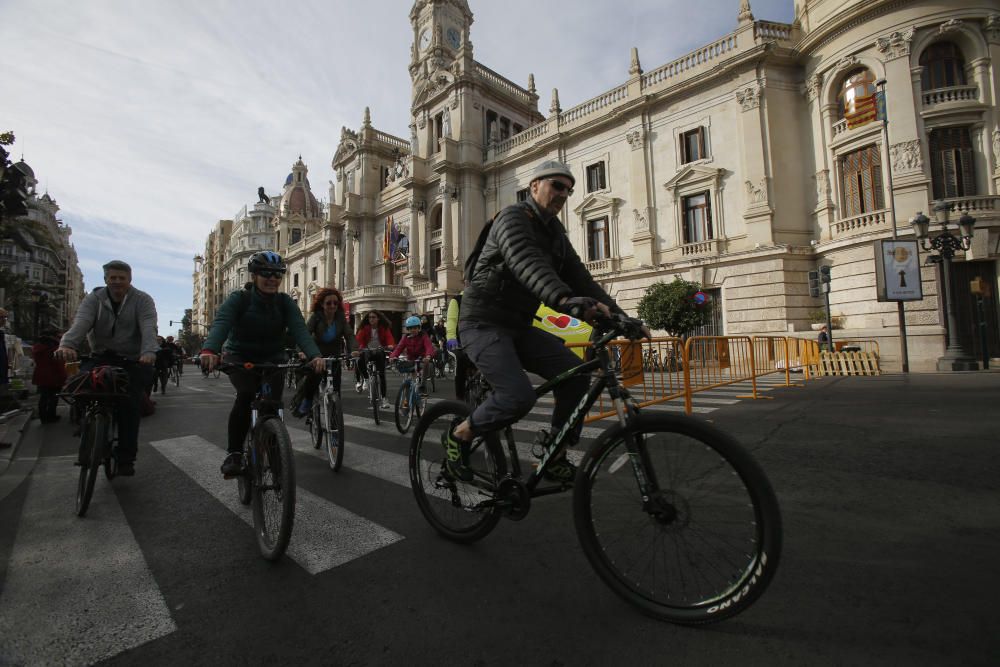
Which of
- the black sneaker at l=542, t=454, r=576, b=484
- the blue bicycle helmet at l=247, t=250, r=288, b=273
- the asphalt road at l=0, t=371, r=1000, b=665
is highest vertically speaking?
the blue bicycle helmet at l=247, t=250, r=288, b=273

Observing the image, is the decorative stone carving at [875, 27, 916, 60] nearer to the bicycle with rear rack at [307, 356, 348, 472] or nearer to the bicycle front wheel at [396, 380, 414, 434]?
the bicycle front wheel at [396, 380, 414, 434]

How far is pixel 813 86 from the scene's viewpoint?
19.5 metres

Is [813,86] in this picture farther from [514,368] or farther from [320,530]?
[320,530]

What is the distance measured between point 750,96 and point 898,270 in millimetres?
10230

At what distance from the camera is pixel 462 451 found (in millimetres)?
2637

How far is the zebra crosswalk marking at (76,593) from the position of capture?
5.86 ft

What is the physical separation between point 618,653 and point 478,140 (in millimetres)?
35466

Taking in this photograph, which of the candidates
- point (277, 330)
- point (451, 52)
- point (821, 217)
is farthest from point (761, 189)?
point (451, 52)

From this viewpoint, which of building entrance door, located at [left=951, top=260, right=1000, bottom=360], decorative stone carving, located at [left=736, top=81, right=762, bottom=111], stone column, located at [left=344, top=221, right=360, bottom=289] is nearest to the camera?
building entrance door, located at [left=951, top=260, right=1000, bottom=360]

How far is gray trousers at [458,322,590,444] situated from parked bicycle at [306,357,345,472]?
2.17 m

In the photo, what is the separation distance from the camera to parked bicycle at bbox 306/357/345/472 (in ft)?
14.7

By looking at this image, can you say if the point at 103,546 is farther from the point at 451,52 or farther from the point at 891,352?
the point at 451,52

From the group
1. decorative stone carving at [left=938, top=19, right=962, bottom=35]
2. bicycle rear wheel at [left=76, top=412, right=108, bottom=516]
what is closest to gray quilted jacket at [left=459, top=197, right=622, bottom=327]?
bicycle rear wheel at [left=76, top=412, right=108, bottom=516]

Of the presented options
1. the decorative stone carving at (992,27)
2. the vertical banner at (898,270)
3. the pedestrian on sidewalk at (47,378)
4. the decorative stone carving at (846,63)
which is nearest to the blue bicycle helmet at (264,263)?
the pedestrian on sidewalk at (47,378)
